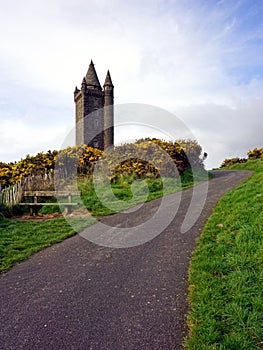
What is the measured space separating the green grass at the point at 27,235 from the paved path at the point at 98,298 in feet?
1.25

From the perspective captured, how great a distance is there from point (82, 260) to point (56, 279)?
1016mm

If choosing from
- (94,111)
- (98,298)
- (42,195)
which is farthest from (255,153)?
(98,298)

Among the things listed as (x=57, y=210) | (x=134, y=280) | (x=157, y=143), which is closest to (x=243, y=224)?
(x=134, y=280)

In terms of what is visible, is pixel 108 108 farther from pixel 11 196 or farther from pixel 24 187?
pixel 11 196

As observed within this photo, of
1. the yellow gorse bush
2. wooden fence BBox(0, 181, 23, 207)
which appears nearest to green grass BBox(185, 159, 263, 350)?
wooden fence BBox(0, 181, 23, 207)

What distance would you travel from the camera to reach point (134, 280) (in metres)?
4.93

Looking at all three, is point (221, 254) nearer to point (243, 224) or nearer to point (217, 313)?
point (243, 224)

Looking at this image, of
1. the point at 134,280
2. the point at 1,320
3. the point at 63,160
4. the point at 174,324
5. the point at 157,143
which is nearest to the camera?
the point at 174,324

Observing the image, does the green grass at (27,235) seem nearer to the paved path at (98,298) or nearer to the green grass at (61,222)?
the green grass at (61,222)

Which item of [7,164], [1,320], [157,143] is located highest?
[157,143]

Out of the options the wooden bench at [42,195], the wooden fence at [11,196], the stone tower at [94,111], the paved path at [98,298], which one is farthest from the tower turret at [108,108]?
the paved path at [98,298]

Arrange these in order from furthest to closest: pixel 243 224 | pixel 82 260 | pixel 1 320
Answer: pixel 243 224 < pixel 82 260 < pixel 1 320

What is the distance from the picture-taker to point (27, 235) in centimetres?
854

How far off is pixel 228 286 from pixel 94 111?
158 ft
